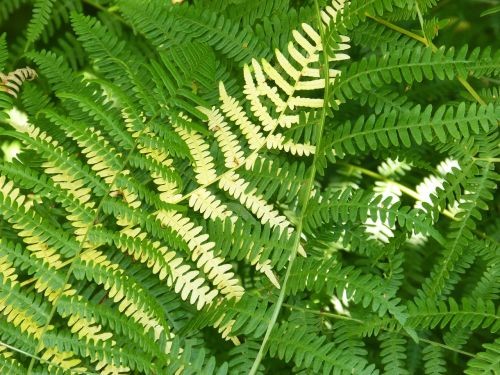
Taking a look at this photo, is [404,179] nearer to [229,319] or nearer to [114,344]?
[229,319]

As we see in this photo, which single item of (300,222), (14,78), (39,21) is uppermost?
(39,21)

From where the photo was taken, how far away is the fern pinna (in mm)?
1604

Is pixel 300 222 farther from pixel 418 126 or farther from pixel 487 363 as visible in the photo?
pixel 487 363

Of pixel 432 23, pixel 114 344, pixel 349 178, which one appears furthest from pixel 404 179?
pixel 114 344

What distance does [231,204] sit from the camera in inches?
72.6

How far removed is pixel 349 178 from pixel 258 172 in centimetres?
75

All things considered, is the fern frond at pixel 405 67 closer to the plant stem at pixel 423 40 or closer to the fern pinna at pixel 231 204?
the fern pinna at pixel 231 204

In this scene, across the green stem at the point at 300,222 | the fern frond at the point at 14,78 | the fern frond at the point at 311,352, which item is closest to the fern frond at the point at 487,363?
the fern frond at the point at 311,352

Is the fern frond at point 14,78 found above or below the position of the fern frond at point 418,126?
below

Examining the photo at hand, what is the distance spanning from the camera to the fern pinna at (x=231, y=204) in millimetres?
1604

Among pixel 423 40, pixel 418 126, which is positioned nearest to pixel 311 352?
pixel 418 126

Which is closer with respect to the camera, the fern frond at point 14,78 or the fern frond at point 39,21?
the fern frond at point 14,78

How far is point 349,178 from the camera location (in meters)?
2.45

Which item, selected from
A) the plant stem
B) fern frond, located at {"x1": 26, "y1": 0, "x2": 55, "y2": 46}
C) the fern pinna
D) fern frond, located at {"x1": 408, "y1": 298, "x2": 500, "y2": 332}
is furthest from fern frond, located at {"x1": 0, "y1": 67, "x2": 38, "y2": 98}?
fern frond, located at {"x1": 408, "y1": 298, "x2": 500, "y2": 332}
